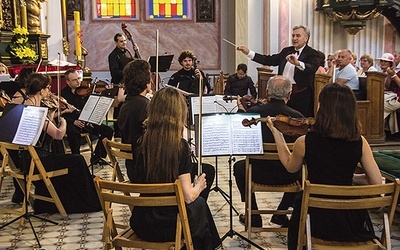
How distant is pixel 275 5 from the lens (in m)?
10.4

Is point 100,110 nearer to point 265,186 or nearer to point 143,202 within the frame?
point 265,186

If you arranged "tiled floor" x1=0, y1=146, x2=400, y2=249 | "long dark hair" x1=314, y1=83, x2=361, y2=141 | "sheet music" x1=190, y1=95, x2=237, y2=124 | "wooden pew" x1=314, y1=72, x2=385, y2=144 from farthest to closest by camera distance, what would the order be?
"wooden pew" x1=314, y1=72, x2=385, y2=144, "sheet music" x1=190, y1=95, x2=237, y2=124, "tiled floor" x1=0, y1=146, x2=400, y2=249, "long dark hair" x1=314, y1=83, x2=361, y2=141

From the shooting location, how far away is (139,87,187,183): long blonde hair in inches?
113

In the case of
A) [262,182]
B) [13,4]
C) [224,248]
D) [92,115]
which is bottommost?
[224,248]

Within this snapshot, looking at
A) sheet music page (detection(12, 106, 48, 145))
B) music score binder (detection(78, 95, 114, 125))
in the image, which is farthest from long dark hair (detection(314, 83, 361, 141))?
music score binder (detection(78, 95, 114, 125))

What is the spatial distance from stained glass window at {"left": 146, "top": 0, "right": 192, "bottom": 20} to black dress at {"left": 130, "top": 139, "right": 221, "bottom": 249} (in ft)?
36.3

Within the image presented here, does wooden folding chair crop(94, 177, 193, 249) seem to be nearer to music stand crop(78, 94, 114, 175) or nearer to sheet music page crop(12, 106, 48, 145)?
sheet music page crop(12, 106, 48, 145)

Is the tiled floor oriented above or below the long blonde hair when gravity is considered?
below

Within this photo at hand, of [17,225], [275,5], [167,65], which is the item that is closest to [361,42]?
[275,5]

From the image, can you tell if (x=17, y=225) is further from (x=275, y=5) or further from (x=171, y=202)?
(x=275, y=5)

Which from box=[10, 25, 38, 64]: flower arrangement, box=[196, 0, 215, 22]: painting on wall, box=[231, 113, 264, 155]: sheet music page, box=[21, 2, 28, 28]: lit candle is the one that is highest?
box=[196, 0, 215, 22]: painting on wall

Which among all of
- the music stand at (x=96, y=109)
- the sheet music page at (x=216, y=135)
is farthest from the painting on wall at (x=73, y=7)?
the sheet music page at (x=216, y=135)

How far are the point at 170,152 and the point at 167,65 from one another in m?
4.36

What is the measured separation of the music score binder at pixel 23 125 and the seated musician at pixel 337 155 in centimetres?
213
